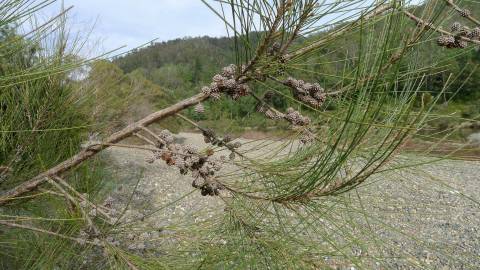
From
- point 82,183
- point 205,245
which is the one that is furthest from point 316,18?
point 82,183

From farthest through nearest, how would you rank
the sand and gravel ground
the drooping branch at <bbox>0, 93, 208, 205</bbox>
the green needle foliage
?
the sand and gravel ground < the drooping branch at <bbox>0, 93, 208, 205</bbox> < the green needle foliage

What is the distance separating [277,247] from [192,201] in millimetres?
5259

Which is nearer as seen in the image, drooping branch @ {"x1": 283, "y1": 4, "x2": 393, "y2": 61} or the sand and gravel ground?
drooping branch @ {"x1": 283, "y1": 4, "x2": 393, "y2": 61}

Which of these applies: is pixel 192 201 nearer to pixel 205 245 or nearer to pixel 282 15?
pixel 205 245

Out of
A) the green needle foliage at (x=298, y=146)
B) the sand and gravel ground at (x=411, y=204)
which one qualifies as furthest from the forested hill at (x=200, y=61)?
the sand and gravel ground at (x=411, y=204)

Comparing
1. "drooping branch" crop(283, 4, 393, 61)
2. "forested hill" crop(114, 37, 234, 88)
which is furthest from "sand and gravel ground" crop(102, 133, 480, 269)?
"drooping branch" crop(283, 4, 393, 61)

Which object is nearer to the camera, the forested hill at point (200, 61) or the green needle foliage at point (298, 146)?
the green needle foliage at point (298, 146)

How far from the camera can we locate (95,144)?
2.71 ft

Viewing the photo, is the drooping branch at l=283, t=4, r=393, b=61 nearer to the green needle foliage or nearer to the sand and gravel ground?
the green needle foliage

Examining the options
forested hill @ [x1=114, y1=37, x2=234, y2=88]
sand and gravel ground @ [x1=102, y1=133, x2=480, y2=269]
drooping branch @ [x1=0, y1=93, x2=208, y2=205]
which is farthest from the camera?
sand and gravel ground @ [x1=102, y1=133, x2=480, y2=269]

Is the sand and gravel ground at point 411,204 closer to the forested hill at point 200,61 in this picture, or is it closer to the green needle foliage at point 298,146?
the forested hill at point 200,61

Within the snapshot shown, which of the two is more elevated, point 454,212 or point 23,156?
point 23,156

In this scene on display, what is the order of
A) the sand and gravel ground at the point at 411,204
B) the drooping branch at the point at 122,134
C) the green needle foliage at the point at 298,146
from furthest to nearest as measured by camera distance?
the sand and gravel ground at the point at 411,204 < the drooping branch at the point at 122,134 < the green needle foliage at the point at 298,146

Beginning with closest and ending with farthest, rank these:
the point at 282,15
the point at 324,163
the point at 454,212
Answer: the point at 324,163, the point at 282,15, the point at 454,212
